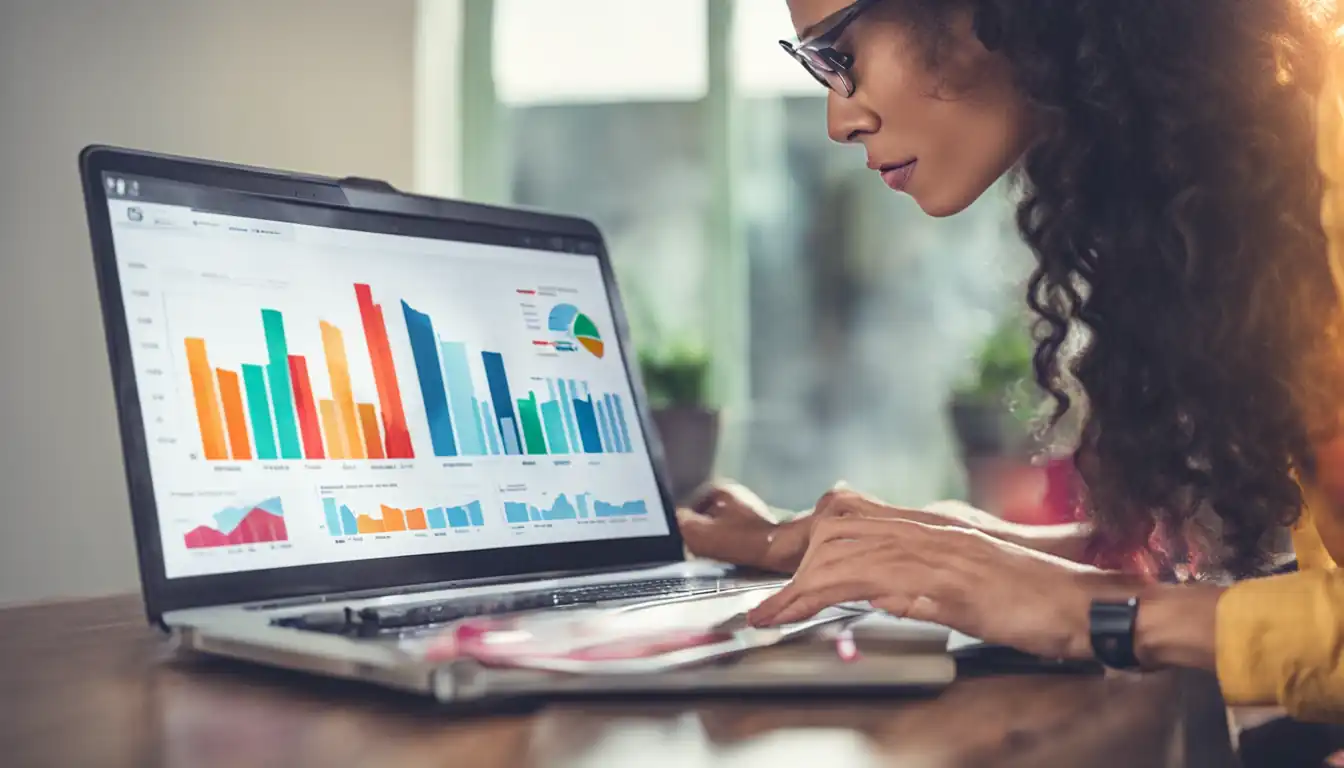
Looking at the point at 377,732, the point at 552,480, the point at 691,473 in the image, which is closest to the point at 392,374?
the point at 552,480

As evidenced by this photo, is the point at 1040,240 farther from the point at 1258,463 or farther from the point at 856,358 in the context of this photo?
the point at 856,358

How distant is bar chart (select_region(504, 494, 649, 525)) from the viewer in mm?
985

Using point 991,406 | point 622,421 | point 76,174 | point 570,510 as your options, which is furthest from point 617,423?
point 991,406

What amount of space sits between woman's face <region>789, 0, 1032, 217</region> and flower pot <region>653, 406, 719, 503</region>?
1.86 metres

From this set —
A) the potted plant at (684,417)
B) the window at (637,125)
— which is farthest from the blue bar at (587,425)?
the window at (637,125)

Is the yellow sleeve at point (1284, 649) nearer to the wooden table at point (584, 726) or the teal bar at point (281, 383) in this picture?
the wooden table at point (584, 726)

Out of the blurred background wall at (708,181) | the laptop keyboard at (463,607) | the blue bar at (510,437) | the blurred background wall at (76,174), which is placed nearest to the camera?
the laptop keyboard at (463,607)

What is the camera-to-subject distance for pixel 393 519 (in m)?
0.90

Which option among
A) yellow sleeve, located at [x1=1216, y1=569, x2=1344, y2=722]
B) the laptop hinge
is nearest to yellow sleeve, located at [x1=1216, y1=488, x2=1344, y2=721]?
yellow sleeve, located at [x1=1216, y1=569, x2=1344, y2=722]

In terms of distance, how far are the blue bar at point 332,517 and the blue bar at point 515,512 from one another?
15 cm

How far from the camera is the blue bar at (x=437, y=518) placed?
3.01 feet

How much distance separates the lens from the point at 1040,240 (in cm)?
104

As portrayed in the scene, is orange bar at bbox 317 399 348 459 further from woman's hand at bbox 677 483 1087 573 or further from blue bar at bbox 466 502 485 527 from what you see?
woman's hand at bbox 677 483 1087 573

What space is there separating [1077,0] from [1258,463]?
39cm
